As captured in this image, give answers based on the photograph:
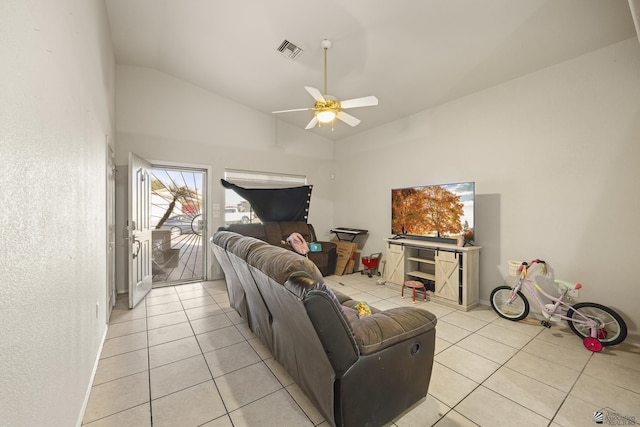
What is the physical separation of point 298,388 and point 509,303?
2.81 metres

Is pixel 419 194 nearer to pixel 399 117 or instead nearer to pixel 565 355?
pixel 399 117

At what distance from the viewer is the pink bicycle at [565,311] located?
2.52m

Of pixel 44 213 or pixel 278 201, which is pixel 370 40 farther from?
pixel 278 201

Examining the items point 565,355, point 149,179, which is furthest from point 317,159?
point 565,355

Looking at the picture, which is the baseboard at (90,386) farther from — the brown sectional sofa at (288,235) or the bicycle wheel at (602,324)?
the bicycle wheel at (602,324)

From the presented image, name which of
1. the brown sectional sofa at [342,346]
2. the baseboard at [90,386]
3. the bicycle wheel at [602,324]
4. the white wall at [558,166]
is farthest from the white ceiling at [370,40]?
the baseboard at [90,386]

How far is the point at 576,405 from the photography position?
178cm

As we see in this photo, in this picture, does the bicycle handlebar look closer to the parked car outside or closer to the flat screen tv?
the flat screen tv

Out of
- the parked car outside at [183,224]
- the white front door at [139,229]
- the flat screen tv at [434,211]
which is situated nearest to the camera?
the white front door at [139,229]

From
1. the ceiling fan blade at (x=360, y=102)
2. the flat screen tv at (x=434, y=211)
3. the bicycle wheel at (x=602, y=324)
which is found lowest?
the bicycle wheel at (x=602, y=324)

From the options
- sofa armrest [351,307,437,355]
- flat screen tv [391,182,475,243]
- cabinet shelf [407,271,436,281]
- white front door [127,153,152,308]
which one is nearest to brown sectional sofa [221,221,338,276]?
white front door [127,153,152,308]

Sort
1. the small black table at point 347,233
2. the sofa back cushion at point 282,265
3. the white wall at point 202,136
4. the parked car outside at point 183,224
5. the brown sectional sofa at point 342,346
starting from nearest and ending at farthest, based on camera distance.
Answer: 1. the brown sectional sofa at point 342,346
2. the sofa back cushion at point 282,265
3. the white wall at point 202,136
4. the small black table at point 347,233
5. the parked car outside at point 183,224

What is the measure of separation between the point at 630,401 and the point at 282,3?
14.2 feet

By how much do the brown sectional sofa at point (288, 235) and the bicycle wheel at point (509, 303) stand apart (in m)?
2.74
